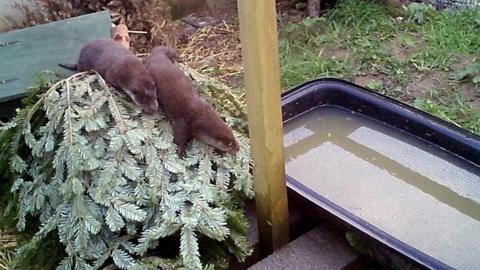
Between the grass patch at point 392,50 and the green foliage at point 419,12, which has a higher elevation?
the green foliage at point 419,12

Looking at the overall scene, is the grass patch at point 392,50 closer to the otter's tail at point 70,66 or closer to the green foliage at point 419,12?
the green foliage at point 419,12

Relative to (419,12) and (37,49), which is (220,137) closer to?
(37,49)

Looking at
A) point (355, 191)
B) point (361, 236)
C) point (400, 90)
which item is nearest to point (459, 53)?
point (400, 90)

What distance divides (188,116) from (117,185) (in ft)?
1.05

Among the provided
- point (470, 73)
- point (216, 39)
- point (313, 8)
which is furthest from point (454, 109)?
point (216, 39)

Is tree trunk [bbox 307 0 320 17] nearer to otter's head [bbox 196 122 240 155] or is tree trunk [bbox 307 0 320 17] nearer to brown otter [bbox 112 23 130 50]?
brown otter [bbox 112 23 130 50]

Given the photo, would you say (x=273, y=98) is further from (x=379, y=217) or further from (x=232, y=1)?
(x=232, y=1)

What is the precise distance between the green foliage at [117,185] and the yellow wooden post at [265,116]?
0.12 meters

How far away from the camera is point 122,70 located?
214cm

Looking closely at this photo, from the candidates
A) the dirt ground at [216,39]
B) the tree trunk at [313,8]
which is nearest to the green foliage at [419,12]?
the tree trunk at [313,8]

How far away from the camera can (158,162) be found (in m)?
2.01

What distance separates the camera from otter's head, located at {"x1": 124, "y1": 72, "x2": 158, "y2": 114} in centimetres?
208

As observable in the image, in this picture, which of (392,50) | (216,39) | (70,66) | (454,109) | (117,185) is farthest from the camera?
(216,39)

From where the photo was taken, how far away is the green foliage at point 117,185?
6.10ft
